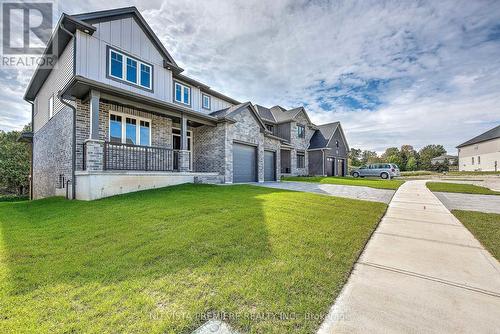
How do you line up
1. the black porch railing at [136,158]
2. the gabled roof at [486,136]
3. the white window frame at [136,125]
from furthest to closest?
1. the gabled roof at [486,136]
2. the white window frame at [136,125]
3. the black porch railing at [136,158]

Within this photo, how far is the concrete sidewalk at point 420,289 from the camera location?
1992mm

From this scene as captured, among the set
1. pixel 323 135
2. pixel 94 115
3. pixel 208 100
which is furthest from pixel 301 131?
pixel 94 115

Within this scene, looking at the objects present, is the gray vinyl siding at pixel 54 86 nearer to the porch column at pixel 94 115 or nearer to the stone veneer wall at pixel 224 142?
the porch column at pixel 94 115

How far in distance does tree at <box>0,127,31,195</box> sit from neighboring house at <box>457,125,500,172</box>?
2591 inches

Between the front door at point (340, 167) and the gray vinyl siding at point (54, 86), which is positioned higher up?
the gray vinyl siding at point (54, 86)

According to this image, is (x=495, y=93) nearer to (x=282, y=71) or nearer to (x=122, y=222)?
(x=282, y=71)

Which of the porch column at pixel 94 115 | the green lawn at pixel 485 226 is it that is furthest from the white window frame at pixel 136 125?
the green lawn at pixel 485 226

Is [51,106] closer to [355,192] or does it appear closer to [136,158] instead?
[136,158]

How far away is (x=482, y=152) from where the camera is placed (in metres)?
38.3

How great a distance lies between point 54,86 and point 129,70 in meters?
4.30

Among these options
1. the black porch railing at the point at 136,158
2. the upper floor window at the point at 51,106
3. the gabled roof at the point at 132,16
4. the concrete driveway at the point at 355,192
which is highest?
the gabled roof at the point at 132,16

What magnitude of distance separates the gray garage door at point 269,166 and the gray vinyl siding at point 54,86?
11.8 metres

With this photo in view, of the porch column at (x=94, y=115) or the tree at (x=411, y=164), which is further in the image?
the tree at (x=411, y=164)

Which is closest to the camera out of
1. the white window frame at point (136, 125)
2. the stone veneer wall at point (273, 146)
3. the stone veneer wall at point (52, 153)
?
the stone veneer wall at point (52, 153)
